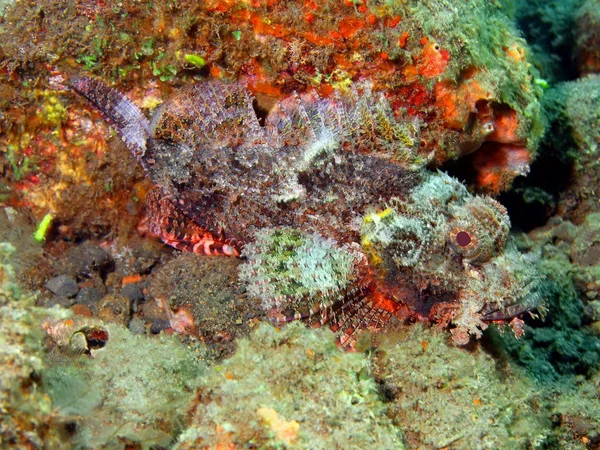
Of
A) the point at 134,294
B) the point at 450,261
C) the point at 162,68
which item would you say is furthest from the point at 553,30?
the point at 134,294

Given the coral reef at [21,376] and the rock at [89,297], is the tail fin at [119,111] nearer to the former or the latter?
the rock at [89,297]

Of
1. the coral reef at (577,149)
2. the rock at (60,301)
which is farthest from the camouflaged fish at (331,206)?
the coral reef at (577,149)

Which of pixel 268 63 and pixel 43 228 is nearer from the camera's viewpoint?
pixel 268 63

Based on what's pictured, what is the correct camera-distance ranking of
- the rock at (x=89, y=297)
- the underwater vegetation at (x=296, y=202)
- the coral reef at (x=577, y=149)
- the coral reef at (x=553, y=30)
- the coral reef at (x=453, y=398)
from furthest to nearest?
the coral reef at (x=553, y=30)
the coral reef at (x=577, y=149)
the rock at (x=89, y=297)
the underwater vegetation at (x=296, y=202)
the coral reef at (x=453, y=398)

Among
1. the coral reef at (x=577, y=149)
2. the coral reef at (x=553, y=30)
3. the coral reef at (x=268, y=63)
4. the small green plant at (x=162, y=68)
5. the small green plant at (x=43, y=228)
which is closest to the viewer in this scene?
the coral reef at (x=268, y=63)

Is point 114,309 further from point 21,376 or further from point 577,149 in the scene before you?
point 577,149

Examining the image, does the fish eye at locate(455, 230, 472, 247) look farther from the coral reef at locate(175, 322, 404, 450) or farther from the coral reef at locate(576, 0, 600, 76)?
the coral reef at locate(576, 0, 600, 76)

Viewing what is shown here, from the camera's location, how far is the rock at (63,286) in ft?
15.3

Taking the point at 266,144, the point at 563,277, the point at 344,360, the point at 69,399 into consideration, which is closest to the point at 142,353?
the point at 69,399

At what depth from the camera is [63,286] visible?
4.70 m

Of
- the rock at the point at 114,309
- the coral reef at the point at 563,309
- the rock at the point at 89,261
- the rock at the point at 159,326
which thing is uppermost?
the coral reef at the point at 563,309

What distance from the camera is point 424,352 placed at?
3357 millimetres

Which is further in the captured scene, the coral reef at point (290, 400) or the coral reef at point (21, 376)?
the coral reef at point (290, 400)

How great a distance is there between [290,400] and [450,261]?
200cm
